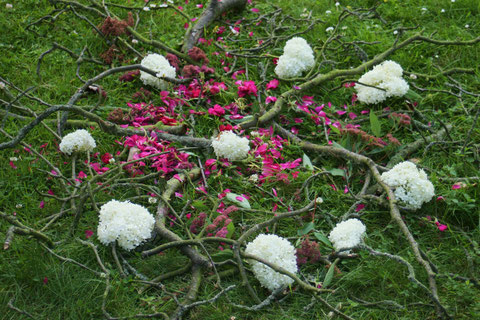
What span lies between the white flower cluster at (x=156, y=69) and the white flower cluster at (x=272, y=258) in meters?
1.61

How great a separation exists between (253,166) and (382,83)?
3.65 ft

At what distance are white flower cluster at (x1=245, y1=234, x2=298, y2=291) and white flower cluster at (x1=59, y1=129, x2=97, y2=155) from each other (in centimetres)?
120

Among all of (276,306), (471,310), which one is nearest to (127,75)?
(276,306)

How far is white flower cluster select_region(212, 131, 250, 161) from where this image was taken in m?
2.90

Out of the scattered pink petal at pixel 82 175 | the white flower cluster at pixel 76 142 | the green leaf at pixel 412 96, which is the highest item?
Answer: the green leaf at pixel 412 96

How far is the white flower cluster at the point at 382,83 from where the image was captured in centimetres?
337

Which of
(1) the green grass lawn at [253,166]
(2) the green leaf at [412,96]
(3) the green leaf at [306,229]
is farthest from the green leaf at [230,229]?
(2) the green leaf at [412,96]

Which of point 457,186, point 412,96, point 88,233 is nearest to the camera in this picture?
point 88,233

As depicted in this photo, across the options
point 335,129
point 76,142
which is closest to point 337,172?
point 335,129

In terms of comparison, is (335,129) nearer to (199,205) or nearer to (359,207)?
(359,207)

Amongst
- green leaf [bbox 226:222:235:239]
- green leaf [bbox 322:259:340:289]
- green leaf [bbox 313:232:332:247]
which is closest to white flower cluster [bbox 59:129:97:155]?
green leaf [bbox 226:222:235:239]

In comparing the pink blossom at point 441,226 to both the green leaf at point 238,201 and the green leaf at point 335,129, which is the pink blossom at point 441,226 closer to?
the green leaf at point 335,129

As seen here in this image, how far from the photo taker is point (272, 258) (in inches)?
90.0

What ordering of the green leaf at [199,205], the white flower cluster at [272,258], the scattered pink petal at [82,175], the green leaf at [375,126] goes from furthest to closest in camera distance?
the green leaf at [375,126], the scattered pink petal at [82,175], the green leaf at [199,205], the white flower cluster at [272,258]
